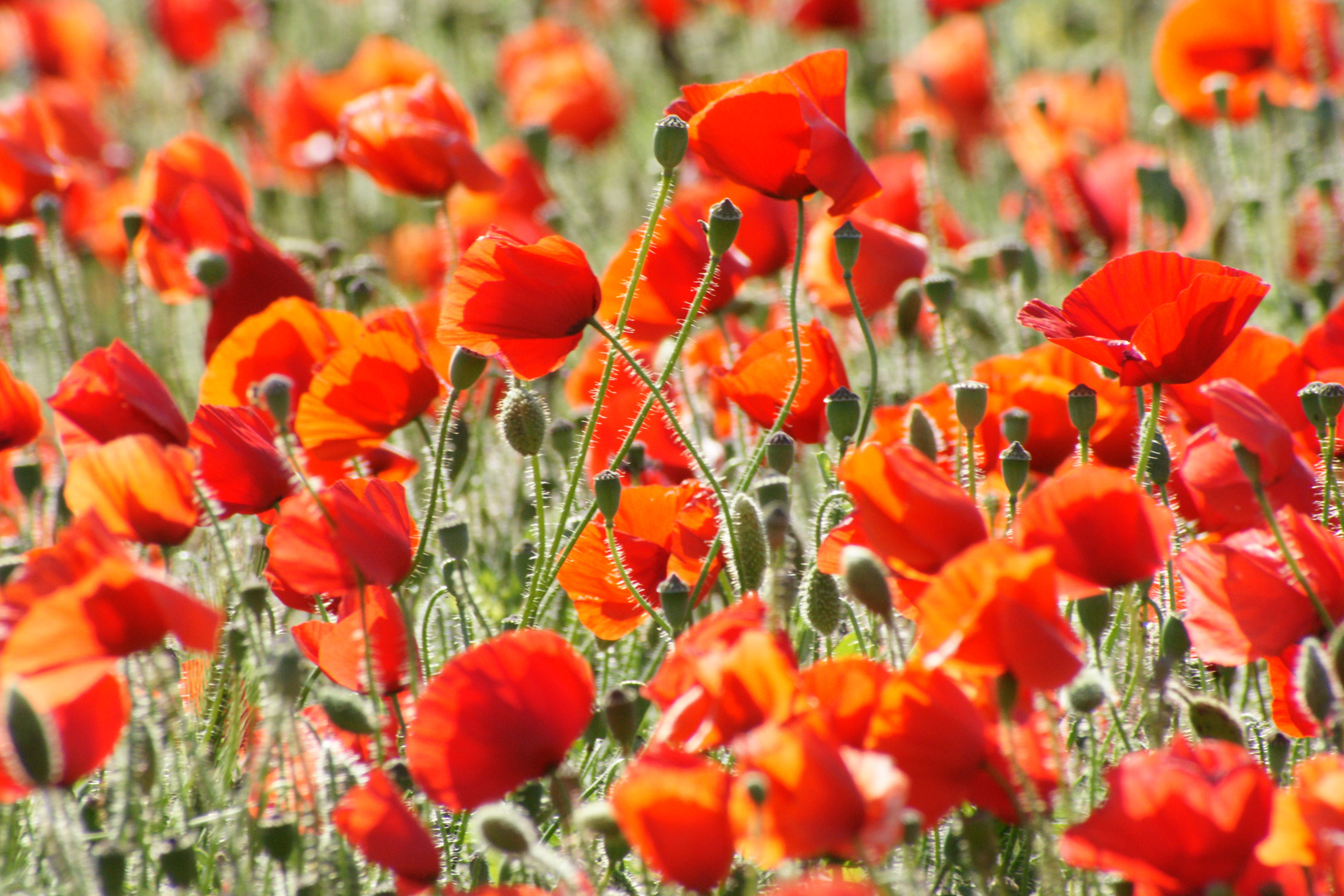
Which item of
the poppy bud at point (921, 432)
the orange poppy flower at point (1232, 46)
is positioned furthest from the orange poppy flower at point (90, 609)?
the orange poppy flower at point (1232, 46)

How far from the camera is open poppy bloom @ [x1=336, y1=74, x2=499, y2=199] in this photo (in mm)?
2221

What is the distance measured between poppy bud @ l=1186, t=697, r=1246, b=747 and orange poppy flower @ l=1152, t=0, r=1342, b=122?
180 centimetres

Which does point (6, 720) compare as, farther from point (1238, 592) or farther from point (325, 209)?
point (325, 209)

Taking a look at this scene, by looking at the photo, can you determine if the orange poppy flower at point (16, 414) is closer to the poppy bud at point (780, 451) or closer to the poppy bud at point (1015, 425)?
the poppy bud at point (780, 451)

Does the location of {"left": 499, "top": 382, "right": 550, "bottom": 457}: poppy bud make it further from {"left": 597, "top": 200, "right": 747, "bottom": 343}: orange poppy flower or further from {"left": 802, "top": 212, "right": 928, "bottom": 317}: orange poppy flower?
{"left": 802, "top": 212, "right": 928, "bottom": 317}: orange poppy flower

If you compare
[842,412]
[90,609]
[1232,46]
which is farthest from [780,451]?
[1232,46]

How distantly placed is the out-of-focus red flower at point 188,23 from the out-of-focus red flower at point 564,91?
1042 millimetres

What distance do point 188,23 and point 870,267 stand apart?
3065 millimetres

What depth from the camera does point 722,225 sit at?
1556mm

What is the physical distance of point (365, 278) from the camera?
2.40 metres

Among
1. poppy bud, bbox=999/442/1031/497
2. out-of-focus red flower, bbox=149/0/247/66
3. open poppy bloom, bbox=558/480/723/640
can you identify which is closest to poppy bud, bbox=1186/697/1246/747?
poppy bud, bbox=999/442/1031/497

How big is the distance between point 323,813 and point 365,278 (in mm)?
1212

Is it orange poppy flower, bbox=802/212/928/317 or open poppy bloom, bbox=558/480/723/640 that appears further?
orange poppy flower, bbox=802/212/928/317

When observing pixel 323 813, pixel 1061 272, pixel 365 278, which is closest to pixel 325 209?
pixel 365 278
